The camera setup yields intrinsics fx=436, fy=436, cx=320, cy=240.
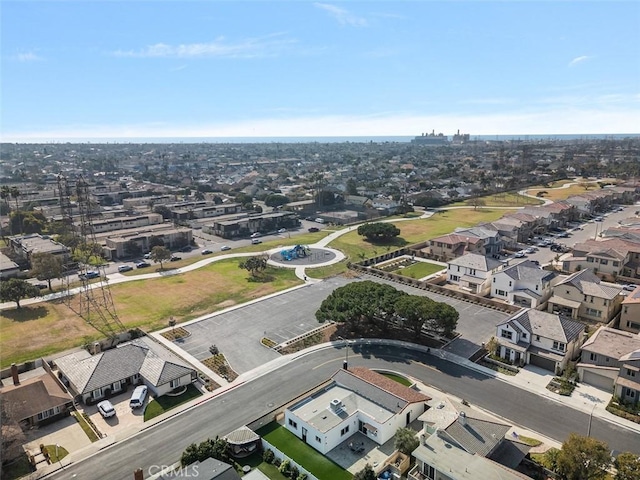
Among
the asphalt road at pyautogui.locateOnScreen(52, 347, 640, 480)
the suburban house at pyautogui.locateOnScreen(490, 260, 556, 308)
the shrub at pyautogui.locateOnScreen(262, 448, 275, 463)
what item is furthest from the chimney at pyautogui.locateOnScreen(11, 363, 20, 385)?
the suburban house at pyautogui.locateOnScreen(490, 260, 556, 308)

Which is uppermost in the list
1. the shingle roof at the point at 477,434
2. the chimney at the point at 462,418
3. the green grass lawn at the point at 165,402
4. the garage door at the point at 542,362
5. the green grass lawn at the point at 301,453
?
the chimney at the point at 462,418

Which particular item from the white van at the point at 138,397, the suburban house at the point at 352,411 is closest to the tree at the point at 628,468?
the suburban house at the point at 352,411

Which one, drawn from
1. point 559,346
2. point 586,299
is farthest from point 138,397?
point 586,299

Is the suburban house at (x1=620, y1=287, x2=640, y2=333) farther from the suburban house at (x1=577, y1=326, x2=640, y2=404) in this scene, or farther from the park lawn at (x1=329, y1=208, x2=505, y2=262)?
the park lawn at (x1=329, y1=208, x2=505, y2=262)

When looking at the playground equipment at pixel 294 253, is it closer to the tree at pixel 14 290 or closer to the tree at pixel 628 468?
the tree at pixel 14 290

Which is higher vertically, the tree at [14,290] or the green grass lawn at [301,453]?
the tree at [14,290]

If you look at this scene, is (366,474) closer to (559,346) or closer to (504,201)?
(559,346)

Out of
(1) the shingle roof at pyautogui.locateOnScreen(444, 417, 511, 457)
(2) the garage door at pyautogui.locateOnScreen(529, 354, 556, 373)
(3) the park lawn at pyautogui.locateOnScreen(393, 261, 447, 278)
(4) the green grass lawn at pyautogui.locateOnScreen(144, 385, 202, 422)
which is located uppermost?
(1) the shingle roof at pyautogui.locateOnScreen(444, 417, 511, 457)
